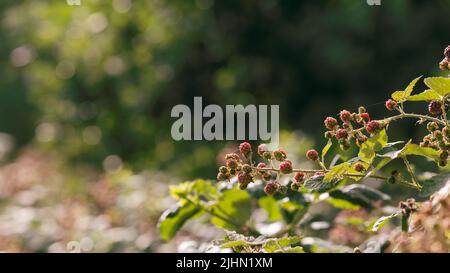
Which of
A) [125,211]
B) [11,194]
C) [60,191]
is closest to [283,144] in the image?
[125,211]

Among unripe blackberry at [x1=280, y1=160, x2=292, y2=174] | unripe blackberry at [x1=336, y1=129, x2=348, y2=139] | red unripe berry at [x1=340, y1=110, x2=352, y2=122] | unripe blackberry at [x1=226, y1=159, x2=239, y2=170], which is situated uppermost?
red unripe berry at [x1=340, y1=110, x2=352, y2=122]

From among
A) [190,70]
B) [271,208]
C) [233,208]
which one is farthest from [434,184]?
[190,70]

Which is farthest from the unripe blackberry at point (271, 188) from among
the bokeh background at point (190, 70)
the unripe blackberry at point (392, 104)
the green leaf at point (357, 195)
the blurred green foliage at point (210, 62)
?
the blurred green foliage at point (210, 62)

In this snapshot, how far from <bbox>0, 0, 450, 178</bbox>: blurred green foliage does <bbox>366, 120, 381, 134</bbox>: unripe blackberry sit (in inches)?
183

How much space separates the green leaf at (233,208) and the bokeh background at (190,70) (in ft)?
11.3

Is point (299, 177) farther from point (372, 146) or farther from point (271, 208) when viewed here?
point (271, 208)

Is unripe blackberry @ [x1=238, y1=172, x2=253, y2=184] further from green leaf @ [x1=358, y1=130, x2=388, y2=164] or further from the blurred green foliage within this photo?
the blurred green foliage

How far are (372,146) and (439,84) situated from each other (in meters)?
0.16

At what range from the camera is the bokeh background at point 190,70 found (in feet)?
21.5

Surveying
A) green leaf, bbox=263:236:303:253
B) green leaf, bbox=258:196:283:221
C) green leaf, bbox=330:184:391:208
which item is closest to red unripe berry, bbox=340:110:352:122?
green leaf, bbox=263:236:303:253

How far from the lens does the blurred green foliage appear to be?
670 cm

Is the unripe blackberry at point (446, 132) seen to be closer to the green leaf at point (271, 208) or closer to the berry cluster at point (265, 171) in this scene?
the berry cluster at point (265, 171)

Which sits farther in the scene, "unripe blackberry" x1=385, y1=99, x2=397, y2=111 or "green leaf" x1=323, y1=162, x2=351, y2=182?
"unripe blackberry" x1=385, y1=99, x2=397, y2=111

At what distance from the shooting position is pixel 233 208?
6.74ft
